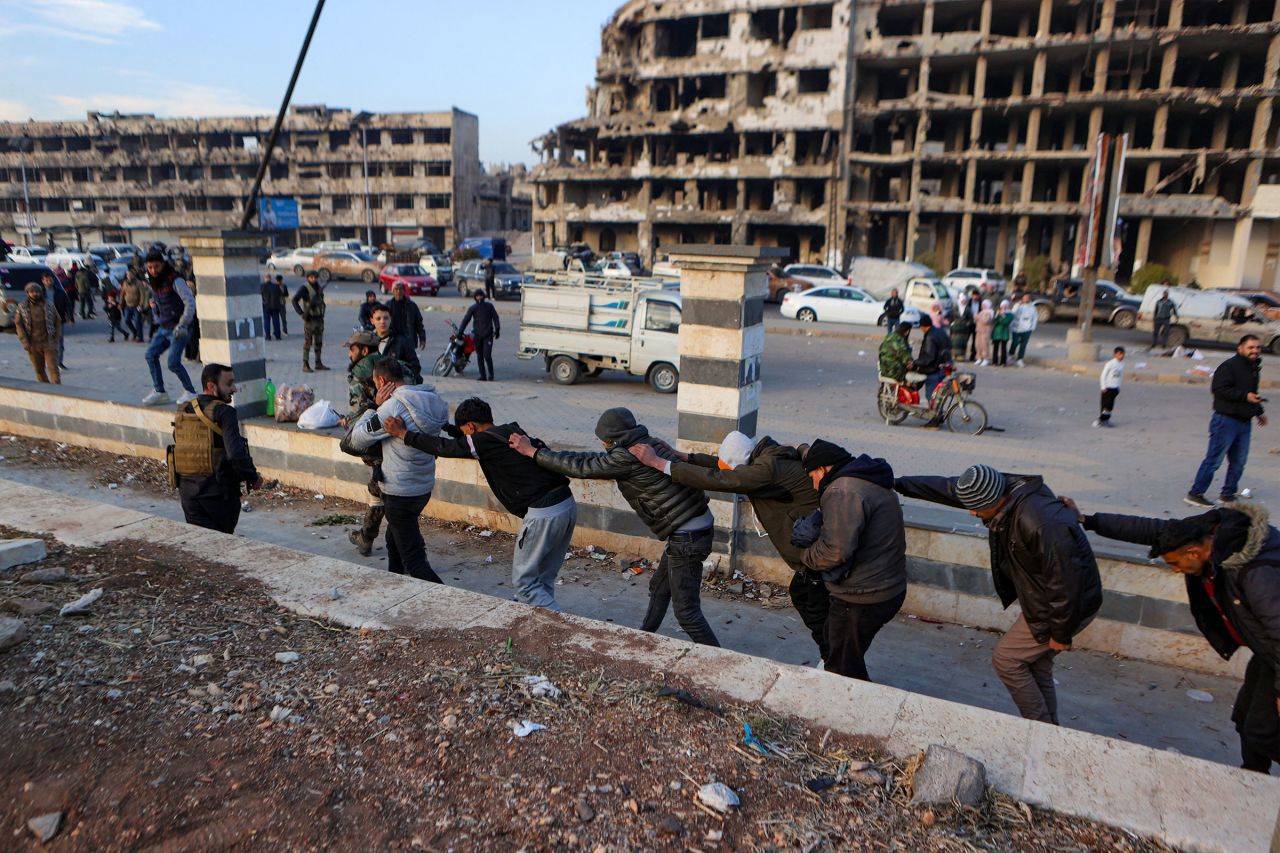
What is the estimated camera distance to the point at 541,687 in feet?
12.6

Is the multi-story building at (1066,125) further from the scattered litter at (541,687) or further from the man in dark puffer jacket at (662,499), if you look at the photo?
the scattered litter at (541,687)

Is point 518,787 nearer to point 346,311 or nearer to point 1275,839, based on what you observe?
point 1275,839

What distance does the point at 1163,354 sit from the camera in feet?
67.5

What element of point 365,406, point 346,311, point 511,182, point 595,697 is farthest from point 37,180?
point 595,697

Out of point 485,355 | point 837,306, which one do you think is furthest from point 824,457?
point 837,306

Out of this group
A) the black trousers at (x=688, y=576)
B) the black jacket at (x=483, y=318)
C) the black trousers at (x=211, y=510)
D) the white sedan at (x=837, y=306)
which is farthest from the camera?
the white sedan at (x=837, y=306)

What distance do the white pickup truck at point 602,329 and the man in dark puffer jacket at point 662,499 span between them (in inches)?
369

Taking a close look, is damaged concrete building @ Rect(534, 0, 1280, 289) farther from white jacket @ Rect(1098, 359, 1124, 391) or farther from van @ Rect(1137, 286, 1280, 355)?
white jacket @ Rect(1098, 359, 1124, 391)

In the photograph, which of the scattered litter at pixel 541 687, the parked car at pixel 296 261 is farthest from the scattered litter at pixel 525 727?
the parked car at pixel 296 261

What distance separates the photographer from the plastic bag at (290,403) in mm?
9062

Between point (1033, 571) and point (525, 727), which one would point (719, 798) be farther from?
point (1033, 571)

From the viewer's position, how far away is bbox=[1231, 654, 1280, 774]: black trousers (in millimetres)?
3666

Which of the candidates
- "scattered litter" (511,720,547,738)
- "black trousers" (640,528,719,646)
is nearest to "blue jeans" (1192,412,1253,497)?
"black trousers" (640,528,719,646)

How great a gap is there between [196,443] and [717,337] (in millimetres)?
3698
